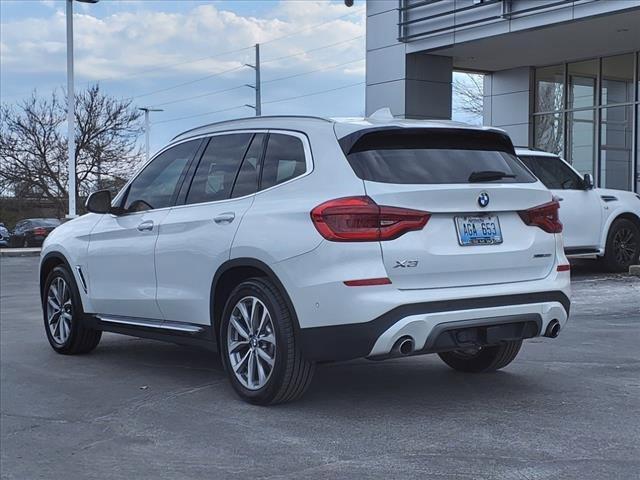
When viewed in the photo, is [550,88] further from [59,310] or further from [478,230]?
[478,230]

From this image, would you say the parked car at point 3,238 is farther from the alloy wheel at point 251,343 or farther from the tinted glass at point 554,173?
the alloy wheel at point 251,343

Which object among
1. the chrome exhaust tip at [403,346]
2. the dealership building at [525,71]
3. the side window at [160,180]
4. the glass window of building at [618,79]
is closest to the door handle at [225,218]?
the side window at [160,180]

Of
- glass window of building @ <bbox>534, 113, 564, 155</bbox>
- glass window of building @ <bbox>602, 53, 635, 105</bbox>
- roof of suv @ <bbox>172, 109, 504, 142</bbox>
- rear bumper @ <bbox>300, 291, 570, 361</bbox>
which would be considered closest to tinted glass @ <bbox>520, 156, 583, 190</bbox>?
roof of suv @ <bbox>172, 109, 504, 142</bbox>

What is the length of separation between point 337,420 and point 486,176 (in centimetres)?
174

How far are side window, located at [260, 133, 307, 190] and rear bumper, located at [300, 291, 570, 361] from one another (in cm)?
103

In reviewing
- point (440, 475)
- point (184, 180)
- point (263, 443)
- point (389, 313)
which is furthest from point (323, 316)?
point (184, 180)

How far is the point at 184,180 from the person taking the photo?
6141 mm

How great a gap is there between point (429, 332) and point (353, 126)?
1360 millimetres

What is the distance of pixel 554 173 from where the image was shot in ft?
41.1

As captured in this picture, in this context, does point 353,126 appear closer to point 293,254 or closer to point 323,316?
point 293,254

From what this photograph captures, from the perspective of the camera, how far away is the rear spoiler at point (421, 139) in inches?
199

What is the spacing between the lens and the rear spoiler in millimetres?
5059

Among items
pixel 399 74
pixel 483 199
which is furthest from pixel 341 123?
pixel 399 74

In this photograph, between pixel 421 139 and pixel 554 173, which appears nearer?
pixel 421 139
